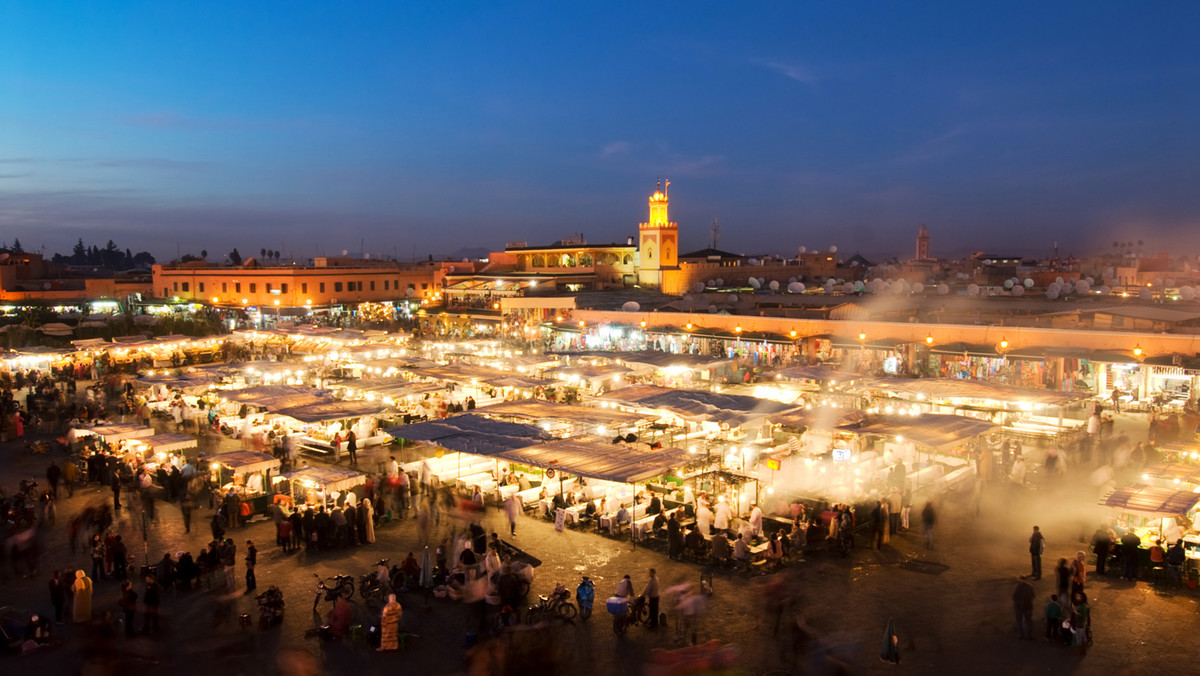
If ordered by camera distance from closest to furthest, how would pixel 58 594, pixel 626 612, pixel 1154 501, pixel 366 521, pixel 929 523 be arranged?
pixel 626 612 < pixel 58 594 < pixel 1154 501 < pixel 929 523 < pixel 366 521

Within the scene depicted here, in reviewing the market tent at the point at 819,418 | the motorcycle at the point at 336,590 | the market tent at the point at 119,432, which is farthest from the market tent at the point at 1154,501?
the market tent at the point at 119,432

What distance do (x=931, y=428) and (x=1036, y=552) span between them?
4.43 m

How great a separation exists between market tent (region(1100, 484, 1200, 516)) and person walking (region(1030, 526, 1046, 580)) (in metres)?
1.27

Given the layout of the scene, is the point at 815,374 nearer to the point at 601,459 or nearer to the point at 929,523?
the point at 929,523

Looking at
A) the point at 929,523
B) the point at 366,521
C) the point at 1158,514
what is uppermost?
the point at 1158,514

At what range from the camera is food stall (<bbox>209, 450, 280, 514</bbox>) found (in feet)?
42.9

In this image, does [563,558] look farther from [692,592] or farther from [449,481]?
[449,481]

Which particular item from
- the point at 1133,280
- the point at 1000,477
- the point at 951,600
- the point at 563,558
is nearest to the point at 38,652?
the point at 563,558

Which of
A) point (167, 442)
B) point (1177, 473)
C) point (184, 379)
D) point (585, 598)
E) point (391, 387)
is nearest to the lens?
point (585, 598)

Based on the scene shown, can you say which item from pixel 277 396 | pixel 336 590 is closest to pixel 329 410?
pixel 277 396

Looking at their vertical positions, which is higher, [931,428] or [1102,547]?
[931,428]

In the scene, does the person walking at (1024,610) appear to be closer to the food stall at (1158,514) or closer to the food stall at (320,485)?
the food stall at (1158,514)

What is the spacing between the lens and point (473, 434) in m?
14.2

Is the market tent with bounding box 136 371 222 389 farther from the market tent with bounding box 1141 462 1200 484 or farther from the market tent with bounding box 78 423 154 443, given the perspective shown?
the market tent with bounding box 1141 462 1200 484
